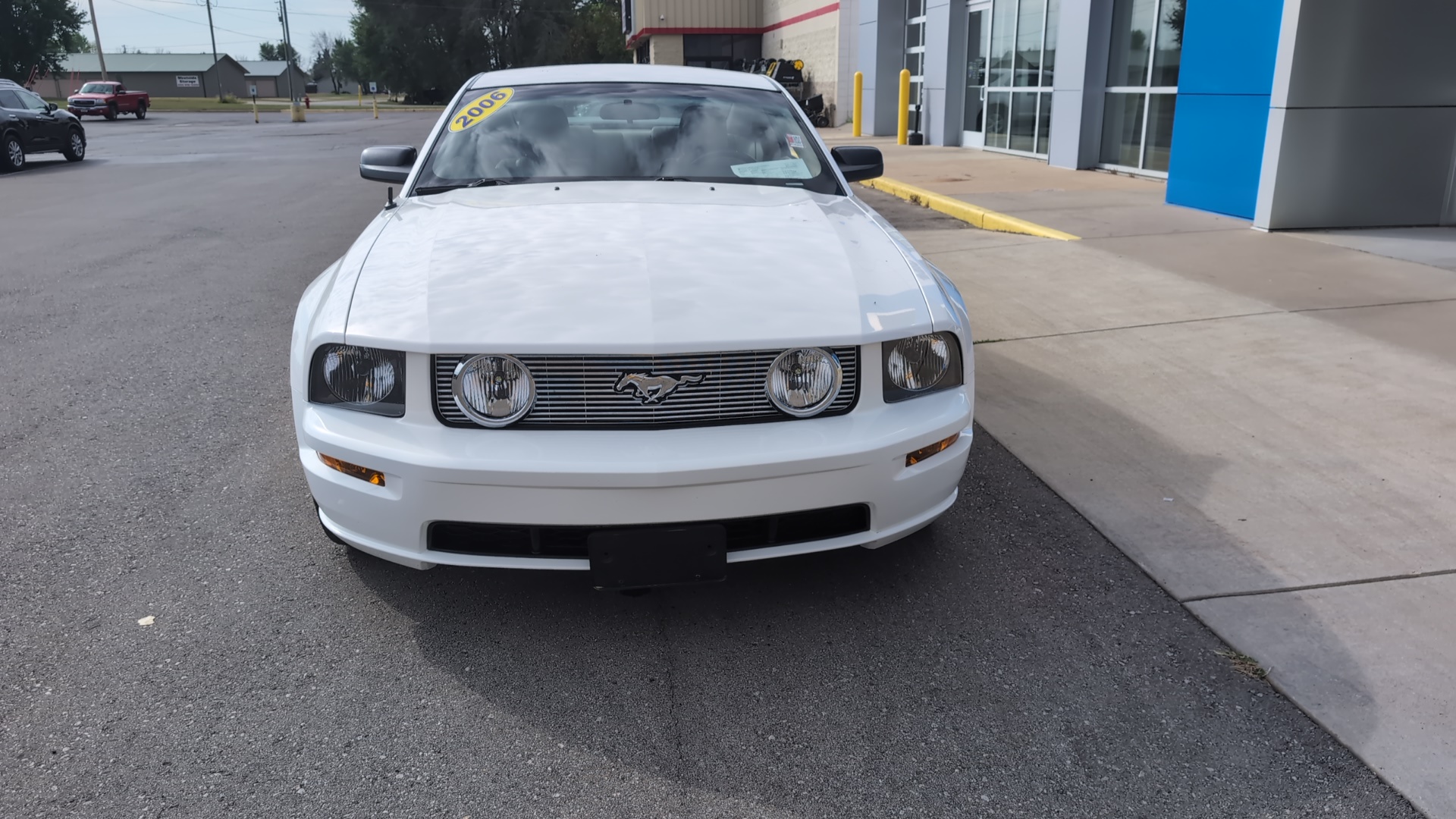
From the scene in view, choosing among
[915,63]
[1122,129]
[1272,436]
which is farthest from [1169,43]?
[915,63]

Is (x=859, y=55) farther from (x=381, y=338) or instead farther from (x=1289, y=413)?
(x=381, y=338)

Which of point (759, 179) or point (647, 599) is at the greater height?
point (759, 179)

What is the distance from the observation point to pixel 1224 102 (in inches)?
380

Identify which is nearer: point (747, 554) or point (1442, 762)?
point (1442, 762)

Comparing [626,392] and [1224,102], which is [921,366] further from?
[1224,102]

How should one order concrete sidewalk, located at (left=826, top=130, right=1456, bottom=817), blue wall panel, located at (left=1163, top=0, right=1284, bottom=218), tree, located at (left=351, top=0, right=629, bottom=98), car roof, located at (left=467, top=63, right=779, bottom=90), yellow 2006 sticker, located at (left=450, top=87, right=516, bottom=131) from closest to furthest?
concrete sidewalk, located at (left=826, top=130, right=1456, bottom=817) → yellow 2006 sticker, located at (left=450, top=87, right=516, bottom=131) → car roof, located at (left=467, top=63, right=779, bottom=90) → blue wall panel, located at (left=1163, top=0, right=1284, bottom=218) → tree, located at (left=351, top=0, right=629, bottom=98)

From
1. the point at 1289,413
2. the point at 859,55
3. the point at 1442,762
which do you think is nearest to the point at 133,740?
the point at 1442,762

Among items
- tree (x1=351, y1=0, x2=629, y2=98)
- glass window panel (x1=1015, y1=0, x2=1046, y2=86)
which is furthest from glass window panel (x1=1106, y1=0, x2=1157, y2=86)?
tree (x1=351, y1=0, x2=629, y2=98)

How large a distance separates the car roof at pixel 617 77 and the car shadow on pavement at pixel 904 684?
92.5 inches

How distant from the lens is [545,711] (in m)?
2.62

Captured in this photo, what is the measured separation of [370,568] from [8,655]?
96cm

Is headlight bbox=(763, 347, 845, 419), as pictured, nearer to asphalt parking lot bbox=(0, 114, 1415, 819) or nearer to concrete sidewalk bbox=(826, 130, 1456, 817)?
asphalt parking lot bbox=(0, 114, 1415, 819)

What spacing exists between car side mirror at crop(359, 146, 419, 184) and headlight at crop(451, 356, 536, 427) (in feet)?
6.90

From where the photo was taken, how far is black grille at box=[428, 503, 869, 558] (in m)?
2.68
